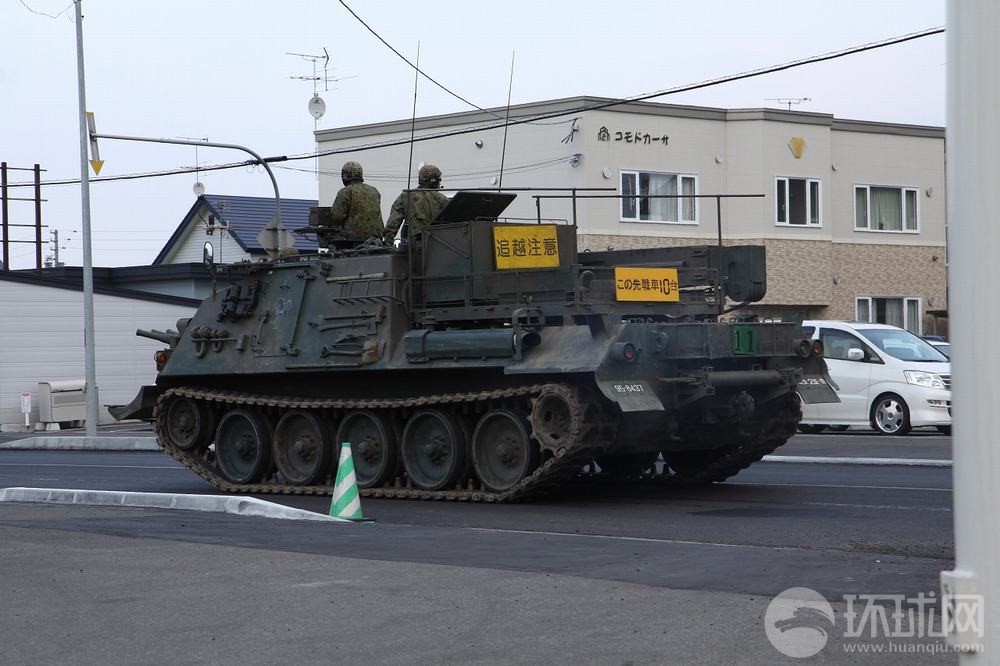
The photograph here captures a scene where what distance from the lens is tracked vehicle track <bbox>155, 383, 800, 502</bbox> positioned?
500 inches

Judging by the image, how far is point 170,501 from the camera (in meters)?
12.9

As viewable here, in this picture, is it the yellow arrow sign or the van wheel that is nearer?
the van wheel

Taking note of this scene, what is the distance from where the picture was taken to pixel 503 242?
46.1 ft

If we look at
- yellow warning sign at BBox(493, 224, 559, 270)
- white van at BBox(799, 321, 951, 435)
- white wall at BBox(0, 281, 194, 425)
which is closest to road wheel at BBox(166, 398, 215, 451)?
yellow warning sign at BBox(493, 224, 559, 270)

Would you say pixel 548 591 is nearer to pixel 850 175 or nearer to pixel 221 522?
pixel 221 522

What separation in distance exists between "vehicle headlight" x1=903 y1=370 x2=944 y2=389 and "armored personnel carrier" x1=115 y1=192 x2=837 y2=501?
6.83 meters

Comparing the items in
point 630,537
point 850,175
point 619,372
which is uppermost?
point 850,175

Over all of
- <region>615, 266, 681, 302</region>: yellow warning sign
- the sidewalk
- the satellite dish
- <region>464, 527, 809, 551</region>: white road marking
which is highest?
the satellite dish

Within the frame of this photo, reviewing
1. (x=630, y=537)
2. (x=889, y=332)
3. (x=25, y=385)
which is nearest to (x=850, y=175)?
(x=889, y=332)

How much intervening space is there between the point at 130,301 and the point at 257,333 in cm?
2336

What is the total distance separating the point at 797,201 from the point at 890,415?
56.8 feet

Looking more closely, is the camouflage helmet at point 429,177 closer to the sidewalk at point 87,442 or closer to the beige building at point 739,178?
the sidewalk at point 87,442

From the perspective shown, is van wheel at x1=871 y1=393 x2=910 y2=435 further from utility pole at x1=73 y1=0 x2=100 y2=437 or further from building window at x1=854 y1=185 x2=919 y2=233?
building window at x1=854 y1=185 x2=919 y2=233

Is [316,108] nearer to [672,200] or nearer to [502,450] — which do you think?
[672,200]
